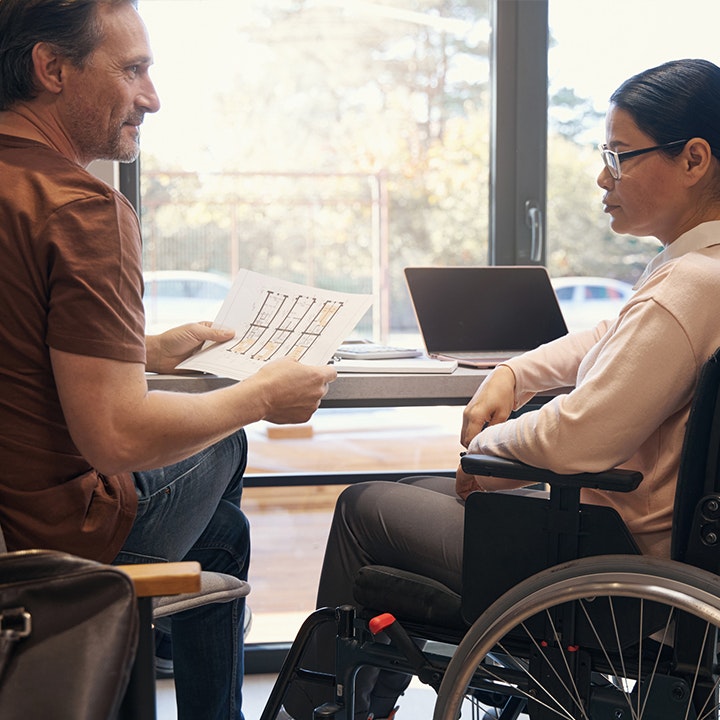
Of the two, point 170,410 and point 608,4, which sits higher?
point 608,4

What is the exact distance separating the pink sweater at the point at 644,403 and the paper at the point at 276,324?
0.34 m

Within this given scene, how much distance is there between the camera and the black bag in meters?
0.80

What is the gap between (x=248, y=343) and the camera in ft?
5.07

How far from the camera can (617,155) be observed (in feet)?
4.51

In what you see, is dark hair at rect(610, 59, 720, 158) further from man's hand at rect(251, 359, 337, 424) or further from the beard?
the beard

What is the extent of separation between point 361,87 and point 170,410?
1930 millimetres

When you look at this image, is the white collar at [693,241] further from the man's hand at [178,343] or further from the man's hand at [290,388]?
the man's hand at [178,343]

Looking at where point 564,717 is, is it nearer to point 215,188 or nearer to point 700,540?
point 700,540

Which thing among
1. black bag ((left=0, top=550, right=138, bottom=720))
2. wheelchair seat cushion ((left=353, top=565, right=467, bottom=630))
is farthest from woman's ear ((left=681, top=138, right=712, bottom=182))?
black bag ((left=0, top=550, right=138, bottom=720))

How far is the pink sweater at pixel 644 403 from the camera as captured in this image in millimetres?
1142

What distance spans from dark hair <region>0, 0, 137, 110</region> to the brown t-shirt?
82 mm

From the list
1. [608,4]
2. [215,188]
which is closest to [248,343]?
[215,188]

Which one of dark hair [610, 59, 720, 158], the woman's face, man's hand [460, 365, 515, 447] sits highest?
dark hair [610, 59, 720, 158]

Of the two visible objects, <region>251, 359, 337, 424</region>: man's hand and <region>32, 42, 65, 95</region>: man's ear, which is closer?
<region>32, 42, 65, 95</region>: man's ear
